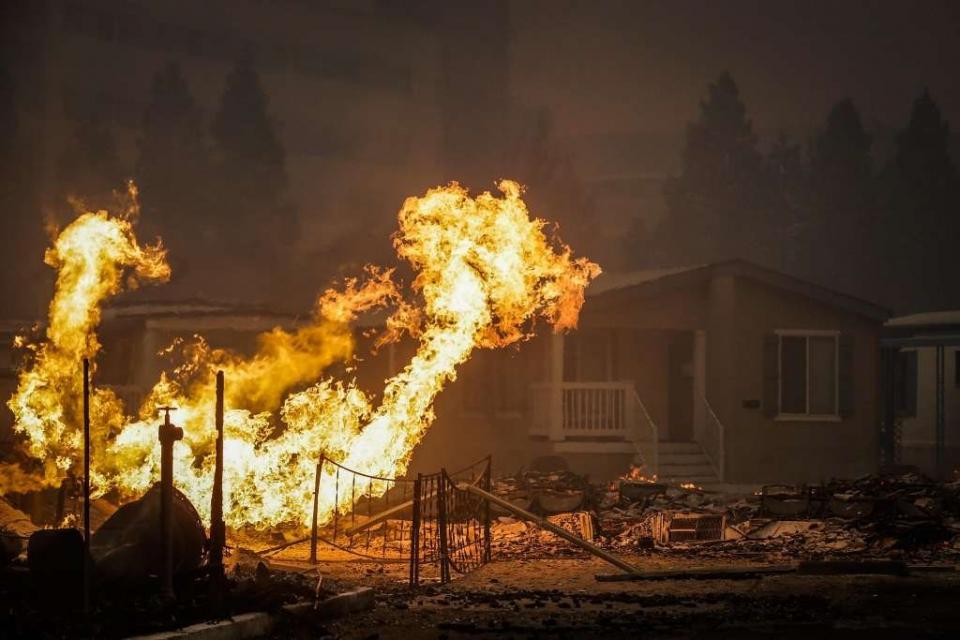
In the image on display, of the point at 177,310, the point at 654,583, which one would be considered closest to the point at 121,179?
the point at 177,310

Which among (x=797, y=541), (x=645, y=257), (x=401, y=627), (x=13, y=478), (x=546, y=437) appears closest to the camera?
(x=401, y=627)

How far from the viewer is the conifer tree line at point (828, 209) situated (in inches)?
2638

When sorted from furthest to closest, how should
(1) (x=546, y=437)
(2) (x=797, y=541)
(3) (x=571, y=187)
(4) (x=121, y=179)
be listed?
(3) (x=571, y=187)
(4) (x=121, y=179)
(1) (x=546, y=437)
(2) (x=797, y=541)

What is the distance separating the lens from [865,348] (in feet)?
90.5

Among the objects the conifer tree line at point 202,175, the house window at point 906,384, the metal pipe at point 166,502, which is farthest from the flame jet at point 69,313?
the conifer tree line at point 202,175

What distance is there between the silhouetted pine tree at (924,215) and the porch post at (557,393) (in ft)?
148

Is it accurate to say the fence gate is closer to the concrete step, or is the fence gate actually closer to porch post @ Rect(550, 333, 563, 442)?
porch post @ Rect(550, 333, 563, 442)

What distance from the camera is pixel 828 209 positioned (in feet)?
240

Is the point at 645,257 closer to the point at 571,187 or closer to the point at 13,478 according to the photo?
the point at 571,187

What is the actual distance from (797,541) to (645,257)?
61561 mm

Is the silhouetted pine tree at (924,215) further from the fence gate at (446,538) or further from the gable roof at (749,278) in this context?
the fence gate at (446,538)

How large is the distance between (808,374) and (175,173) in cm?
4350

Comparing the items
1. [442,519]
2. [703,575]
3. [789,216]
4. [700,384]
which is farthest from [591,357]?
[789,216]

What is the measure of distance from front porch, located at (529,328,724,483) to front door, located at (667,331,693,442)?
2 centimetres
